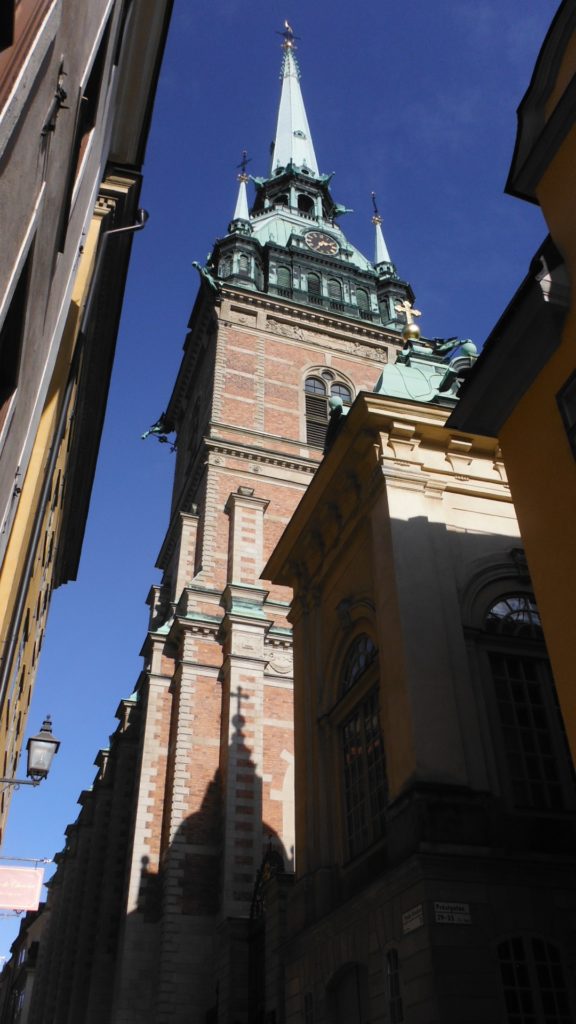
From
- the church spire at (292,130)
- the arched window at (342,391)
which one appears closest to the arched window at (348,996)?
the arched window at (342,391)

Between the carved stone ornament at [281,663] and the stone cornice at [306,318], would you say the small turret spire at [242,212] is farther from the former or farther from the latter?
the carved stone ornament at [281,663]

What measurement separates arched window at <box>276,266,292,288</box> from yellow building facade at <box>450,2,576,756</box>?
32946mm

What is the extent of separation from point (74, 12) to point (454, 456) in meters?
9.47

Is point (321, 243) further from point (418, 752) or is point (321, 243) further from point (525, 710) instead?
point (418, 752)

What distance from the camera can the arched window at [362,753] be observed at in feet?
40.9

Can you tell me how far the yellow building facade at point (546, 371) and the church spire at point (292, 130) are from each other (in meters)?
51.0

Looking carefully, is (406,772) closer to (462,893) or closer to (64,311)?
(462,893)

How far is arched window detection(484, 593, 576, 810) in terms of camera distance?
1145 centimetres

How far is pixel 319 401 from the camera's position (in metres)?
36.8

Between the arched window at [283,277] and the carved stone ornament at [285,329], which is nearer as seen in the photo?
the carved stone ornament at [285,329]

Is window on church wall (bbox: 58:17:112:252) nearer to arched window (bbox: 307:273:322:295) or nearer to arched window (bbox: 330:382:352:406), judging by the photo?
arched window (bbox: 330:382:352:406)

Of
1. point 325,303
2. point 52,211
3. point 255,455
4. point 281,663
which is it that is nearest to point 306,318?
point 325,303

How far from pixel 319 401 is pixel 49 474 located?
90.9 ft

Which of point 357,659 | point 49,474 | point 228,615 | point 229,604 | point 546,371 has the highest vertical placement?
point 229,604
